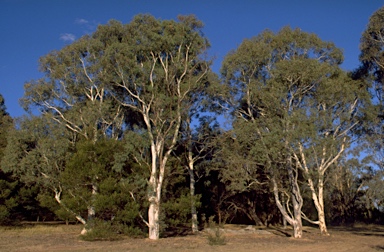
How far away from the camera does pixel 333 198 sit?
51.0m

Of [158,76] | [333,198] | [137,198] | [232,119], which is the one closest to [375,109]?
[232,119]

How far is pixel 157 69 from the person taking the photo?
964 inches

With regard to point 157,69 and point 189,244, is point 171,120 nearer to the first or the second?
point 157,69

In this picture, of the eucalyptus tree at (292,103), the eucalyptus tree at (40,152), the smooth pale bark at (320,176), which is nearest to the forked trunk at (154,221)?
the eucalyptus tree at (40,152)

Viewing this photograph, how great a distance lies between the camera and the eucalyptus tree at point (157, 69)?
23875 millimetres

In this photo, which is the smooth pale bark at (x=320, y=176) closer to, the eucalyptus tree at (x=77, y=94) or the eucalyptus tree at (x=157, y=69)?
the eucalyptus tree at (x=157, y=69)

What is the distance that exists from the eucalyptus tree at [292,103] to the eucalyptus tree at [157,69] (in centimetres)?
358

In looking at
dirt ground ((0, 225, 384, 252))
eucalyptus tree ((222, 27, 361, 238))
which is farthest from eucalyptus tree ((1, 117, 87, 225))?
eucalyptus tree ((222, 27, 361, 238))

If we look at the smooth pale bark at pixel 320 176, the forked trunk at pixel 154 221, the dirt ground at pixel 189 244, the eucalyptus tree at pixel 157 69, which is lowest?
the dirt ground at pixel 189 244

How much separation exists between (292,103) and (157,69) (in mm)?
10231

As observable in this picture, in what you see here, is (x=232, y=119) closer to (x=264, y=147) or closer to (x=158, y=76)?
(x=264, y=147)

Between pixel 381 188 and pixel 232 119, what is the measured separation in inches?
910

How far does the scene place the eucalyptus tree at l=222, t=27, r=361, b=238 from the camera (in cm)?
2406

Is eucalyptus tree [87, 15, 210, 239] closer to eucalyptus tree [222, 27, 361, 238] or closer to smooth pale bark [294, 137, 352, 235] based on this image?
eucalyptus tree [222, 27, 361, 238]
